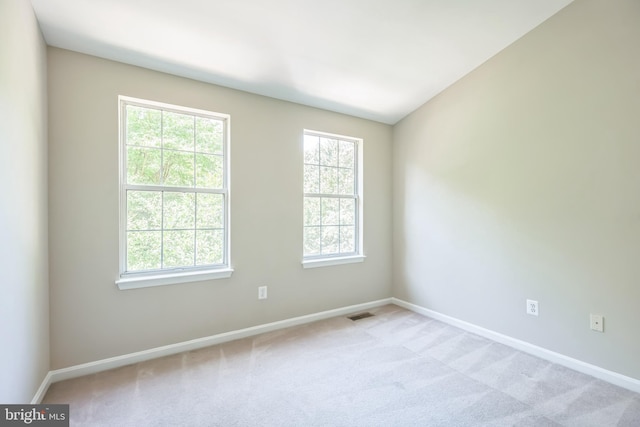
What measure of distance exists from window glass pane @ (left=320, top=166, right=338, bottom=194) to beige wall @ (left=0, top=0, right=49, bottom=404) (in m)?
2.39

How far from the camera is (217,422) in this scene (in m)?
1.71

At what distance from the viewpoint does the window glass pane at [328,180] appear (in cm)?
348

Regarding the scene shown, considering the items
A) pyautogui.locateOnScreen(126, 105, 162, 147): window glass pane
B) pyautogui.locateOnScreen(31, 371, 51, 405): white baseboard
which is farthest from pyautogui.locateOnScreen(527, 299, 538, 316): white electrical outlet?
pyautogui.locateOnScreen(31, 371, 51, 405): white baseboard

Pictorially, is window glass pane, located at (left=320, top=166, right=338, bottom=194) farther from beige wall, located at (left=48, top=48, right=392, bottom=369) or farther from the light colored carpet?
the light colored carpet

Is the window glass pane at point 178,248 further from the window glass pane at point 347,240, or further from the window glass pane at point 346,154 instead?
the window glass pane at point 346,154

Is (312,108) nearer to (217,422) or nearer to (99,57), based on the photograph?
(99,57)

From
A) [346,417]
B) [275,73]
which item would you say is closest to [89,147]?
[275,73]

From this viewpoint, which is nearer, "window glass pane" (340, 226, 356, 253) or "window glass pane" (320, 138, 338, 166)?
"window glass pane" (320, 138, 338, 166)

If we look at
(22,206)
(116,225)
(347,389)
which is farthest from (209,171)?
(347,389)

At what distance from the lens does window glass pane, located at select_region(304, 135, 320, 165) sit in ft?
11.0

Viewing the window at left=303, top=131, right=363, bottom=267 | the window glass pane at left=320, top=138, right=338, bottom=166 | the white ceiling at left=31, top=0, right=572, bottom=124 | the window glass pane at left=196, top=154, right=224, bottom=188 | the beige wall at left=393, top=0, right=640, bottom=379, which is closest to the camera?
the white ceiling at left=31, top=0, right=572, bottom=124

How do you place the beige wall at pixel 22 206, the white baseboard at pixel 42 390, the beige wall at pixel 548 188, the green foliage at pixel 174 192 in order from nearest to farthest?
the beige wall at pixel 22 206
the white baseboard at pixel 42 390
the beige wall at pixel 548 188
the green foliage at pixel 174 192

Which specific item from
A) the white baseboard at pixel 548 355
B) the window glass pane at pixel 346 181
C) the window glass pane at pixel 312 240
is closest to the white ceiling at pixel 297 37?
the window glass pane at pixel 346 181

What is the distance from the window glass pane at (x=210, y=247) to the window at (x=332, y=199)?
2.96ft
